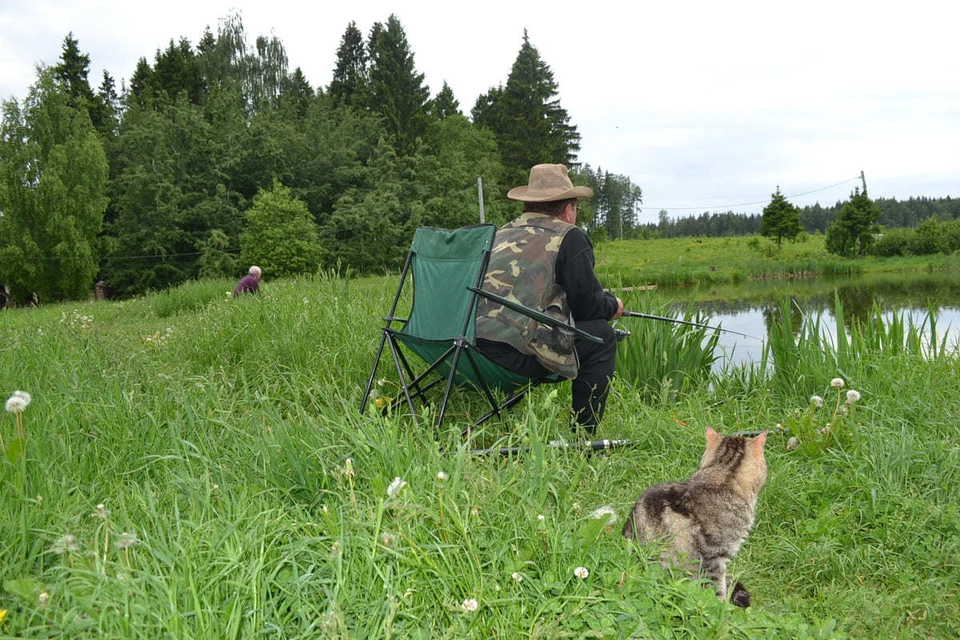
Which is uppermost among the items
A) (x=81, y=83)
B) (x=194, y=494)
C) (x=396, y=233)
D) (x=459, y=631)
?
(x=81, y=83)

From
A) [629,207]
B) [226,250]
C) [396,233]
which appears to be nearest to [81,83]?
[226,250]

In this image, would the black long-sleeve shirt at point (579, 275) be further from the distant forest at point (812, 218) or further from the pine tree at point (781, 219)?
the distant forest at point (812, 218)

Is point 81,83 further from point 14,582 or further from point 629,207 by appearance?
point 629,207

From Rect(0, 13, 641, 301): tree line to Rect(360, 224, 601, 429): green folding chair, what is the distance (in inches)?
794

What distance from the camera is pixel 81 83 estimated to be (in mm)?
37906

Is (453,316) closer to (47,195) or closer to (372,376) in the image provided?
(372,376)

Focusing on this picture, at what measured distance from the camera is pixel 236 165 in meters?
30.9

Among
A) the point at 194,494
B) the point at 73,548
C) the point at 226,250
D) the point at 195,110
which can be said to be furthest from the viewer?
the point at 195,110

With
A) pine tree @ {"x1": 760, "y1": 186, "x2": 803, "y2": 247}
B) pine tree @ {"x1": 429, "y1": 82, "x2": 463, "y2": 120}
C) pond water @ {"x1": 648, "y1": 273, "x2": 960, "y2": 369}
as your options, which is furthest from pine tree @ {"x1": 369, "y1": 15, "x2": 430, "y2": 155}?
pine tree @ {"x1": 760, "y1": 186, "x2": 803, "y2": 247}

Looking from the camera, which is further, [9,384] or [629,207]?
[629,207]

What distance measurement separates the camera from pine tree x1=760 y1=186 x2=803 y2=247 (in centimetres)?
3941

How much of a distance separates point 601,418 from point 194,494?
206cm

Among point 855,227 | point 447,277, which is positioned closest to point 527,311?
point 447,277

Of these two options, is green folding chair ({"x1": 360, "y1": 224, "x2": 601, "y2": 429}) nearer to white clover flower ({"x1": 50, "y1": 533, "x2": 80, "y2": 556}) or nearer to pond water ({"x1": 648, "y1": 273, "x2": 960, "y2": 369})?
white clover flower ({"x1": 50, "y1": 533, "x2": 80, "y2": 556})
